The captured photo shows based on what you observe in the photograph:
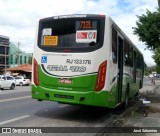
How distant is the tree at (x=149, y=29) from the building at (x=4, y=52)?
254ft

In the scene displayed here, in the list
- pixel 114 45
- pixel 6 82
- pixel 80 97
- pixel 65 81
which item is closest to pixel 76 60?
pixel 65 81

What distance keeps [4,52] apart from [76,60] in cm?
9185

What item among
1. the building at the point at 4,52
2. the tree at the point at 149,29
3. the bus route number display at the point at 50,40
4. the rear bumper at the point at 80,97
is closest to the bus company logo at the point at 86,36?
the bus route number display at the point at 50,40

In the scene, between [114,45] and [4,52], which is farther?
[4,52]

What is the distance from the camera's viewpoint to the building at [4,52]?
326 feet

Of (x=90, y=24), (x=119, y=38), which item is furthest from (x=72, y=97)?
(x=119, y=38)

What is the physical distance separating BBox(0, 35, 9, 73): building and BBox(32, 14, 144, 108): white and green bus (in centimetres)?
8706

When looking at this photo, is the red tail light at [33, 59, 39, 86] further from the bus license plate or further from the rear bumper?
the bus license plate

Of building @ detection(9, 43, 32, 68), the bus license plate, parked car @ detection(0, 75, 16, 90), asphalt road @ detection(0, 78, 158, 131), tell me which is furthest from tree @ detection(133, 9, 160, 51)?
building @ detection(9, 43, 32, 68)

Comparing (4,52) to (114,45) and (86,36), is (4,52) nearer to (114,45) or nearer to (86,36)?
(114,45)

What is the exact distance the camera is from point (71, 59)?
1167 centimetres

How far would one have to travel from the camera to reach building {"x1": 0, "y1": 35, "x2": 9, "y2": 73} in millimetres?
99281

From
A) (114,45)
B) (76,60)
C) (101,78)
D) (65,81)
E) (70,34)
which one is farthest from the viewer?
(114,45)

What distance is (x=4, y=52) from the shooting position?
331ft
